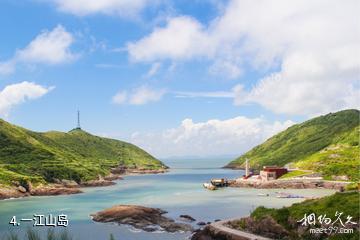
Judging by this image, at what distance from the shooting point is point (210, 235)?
205 ft

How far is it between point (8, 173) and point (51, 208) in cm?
5083

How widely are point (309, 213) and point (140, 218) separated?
125 feet

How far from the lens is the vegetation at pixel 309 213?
51.4 meters

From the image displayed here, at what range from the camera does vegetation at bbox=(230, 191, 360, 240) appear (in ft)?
169

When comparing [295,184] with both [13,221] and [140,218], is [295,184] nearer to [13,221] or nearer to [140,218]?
[140,218]

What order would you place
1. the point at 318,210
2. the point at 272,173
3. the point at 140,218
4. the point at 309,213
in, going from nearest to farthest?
the point at 309,213 < the point at 318,210 < the point at 140,218 < the point at 272,173

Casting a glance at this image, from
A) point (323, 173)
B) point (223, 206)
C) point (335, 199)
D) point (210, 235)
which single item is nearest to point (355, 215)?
Answer: point (335, 199)

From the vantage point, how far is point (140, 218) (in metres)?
86.2

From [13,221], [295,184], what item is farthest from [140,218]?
[295,184]

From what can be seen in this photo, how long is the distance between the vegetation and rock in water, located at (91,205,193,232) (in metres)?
17.0

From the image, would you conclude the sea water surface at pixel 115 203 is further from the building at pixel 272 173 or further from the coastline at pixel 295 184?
the building at pixel 272 173

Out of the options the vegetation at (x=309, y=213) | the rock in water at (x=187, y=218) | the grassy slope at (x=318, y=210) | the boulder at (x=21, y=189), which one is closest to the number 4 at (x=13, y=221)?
the rock in water at (x=187, y=218)

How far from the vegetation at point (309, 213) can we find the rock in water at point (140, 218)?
17.0m

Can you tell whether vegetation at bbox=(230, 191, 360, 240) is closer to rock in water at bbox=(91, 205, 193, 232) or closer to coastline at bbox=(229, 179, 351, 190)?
rock in water at bbox=(91, 205, 193, 232)
